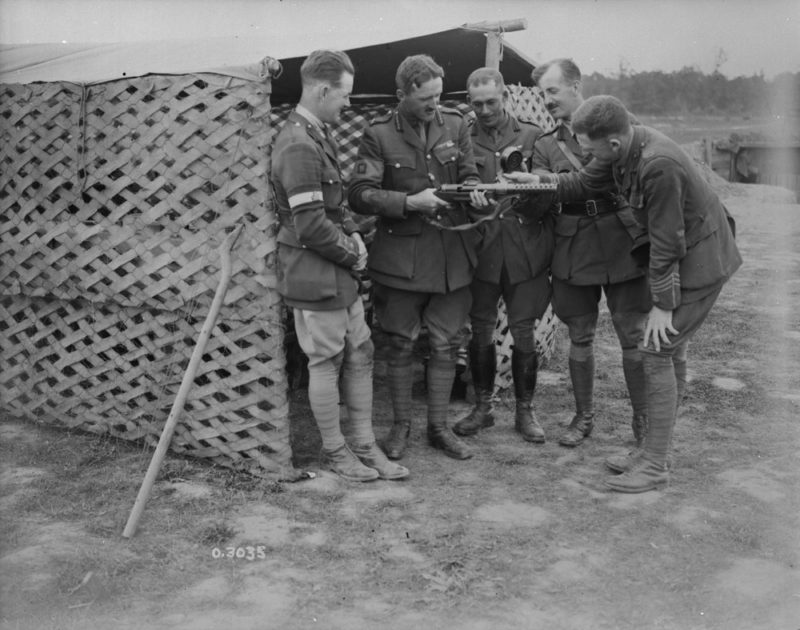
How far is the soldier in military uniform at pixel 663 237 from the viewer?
3801mm

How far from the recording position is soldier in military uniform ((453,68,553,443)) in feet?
15.3

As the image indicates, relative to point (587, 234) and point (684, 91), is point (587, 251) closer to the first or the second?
point (587, 234)

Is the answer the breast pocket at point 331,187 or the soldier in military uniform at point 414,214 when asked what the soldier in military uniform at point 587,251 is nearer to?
the soldier in military uniform at point 414,214

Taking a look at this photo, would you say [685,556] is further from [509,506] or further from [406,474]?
[406,474]

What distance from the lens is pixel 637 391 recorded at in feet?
15.3

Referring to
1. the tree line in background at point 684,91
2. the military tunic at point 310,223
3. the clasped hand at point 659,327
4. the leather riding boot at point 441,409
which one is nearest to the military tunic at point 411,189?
the military tunic at point 310,223

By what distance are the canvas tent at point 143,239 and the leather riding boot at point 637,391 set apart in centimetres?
185

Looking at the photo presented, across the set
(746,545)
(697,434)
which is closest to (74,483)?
(746,545)

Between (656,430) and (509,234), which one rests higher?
(509,234)

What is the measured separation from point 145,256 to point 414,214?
138 cm

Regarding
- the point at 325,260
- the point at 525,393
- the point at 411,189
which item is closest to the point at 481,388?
the point at 525,393

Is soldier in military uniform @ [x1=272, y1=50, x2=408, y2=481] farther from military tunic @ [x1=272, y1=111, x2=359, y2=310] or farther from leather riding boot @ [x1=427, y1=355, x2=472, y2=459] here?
leather riding boot @ [x1=427, y1=355, x2=472, y2=459]

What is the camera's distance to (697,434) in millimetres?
5020

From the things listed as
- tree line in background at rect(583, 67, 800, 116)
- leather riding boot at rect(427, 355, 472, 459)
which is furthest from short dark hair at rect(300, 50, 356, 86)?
tree line in background at rect(583, 67, 800, 116)
